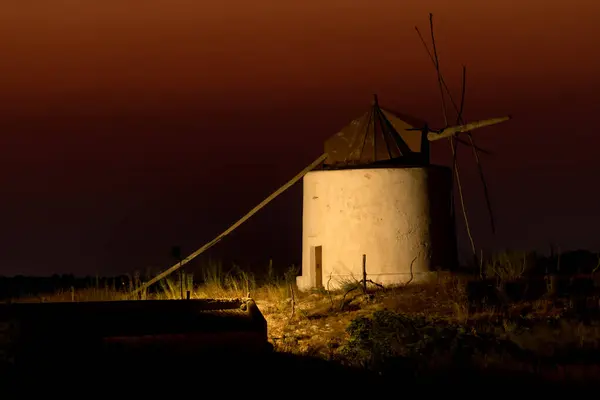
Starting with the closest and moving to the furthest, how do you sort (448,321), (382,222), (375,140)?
1. (448,321)
2. (382,222)
3. (375,140)

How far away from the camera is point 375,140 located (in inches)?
707

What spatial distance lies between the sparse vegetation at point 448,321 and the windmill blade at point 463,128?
8.15 ft

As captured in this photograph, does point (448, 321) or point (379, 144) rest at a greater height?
point (379, 144)

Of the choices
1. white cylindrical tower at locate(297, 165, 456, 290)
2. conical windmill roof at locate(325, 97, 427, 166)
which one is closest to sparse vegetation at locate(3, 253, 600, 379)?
white cylindrical tower at locate(297, 165, 456, 290)

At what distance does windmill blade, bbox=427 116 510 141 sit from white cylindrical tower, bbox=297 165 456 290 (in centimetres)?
66

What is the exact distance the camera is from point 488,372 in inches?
388

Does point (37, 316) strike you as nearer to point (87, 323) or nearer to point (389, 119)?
point (87, 323)

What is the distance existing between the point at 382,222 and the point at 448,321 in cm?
355

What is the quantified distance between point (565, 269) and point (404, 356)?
1062 centimetres

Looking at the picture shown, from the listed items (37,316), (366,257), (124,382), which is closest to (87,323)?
(37,316)

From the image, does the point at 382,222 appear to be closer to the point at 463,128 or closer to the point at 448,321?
the point at 463,128

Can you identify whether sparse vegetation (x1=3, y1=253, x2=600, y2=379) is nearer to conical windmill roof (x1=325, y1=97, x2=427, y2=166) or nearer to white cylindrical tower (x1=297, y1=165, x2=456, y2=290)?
white cylindrical tower (x1=297, y1=165, x2=456, y2=290)

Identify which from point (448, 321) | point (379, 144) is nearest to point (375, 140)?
point (379, 144)

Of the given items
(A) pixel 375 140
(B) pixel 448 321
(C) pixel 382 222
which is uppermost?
(A) pixel 375 140
